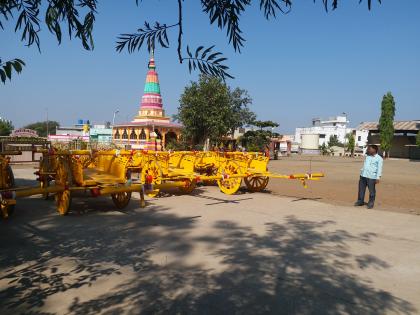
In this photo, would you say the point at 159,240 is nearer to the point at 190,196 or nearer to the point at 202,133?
the point at 190,196

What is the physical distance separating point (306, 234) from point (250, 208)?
2475mm

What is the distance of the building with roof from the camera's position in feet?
167

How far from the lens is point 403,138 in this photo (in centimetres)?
5428

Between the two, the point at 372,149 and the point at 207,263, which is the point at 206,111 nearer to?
the point at 372,149

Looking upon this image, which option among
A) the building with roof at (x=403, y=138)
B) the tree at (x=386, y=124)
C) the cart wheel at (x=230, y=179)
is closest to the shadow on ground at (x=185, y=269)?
the cart wheel at (x=230, y=179)

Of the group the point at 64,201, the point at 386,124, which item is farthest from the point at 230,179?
the point at 386,124

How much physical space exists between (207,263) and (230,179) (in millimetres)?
6263

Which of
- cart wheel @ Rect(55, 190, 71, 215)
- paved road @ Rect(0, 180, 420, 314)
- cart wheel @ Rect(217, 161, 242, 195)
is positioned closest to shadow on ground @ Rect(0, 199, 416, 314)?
paved road @ Rect(0, 180, 420, 314)

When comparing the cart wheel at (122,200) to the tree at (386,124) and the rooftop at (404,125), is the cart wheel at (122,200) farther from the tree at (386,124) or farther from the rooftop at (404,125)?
the rooftop at (404,125)

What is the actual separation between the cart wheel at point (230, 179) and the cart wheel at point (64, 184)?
4.47m

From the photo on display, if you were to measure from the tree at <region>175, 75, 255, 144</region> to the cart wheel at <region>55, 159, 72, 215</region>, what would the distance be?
22.2 m

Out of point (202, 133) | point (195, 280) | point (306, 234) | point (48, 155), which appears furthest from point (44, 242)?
point (202, 133)

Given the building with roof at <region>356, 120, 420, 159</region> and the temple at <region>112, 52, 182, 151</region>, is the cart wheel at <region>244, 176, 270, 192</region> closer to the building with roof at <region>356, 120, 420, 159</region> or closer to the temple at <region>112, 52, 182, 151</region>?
the temple at <region>112, 52, 182, 151</region>

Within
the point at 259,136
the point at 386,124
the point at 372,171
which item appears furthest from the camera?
the point at 386,124
